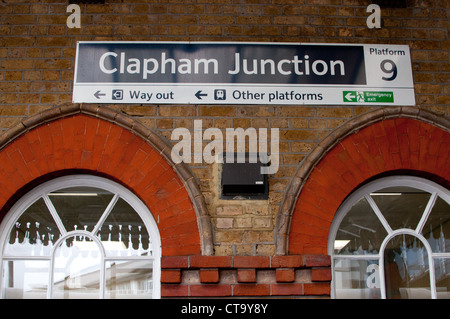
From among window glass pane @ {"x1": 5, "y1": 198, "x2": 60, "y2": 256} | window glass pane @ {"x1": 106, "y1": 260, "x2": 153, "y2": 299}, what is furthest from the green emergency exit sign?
window glass pane @ {"x1": 5, "y1": 198, "x2": 60, "y2": 256}

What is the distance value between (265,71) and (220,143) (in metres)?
0.88

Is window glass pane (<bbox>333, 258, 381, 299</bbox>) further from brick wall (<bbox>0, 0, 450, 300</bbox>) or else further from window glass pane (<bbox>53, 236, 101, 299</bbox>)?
window glass pane (<bbox>53, 236, 101, 299</bbox>)

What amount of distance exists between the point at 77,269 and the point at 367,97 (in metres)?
3.26

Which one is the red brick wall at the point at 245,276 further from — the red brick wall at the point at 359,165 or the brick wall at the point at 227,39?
the brick wall at the point at 227,39

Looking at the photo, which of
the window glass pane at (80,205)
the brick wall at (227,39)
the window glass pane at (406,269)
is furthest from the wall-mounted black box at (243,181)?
the window glass pane at (406,269)

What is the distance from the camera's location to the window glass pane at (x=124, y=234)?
208 inches

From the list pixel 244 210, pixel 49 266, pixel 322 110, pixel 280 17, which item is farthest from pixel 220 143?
pixel 49 266

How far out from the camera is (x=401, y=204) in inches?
215

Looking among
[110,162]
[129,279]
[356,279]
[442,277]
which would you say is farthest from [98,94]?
[442,277]

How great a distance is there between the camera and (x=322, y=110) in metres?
5.52

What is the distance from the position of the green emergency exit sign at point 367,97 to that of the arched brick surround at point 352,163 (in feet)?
0.41

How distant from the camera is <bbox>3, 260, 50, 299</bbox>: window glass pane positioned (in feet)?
17.0

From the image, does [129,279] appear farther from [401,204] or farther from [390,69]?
[390,69]
